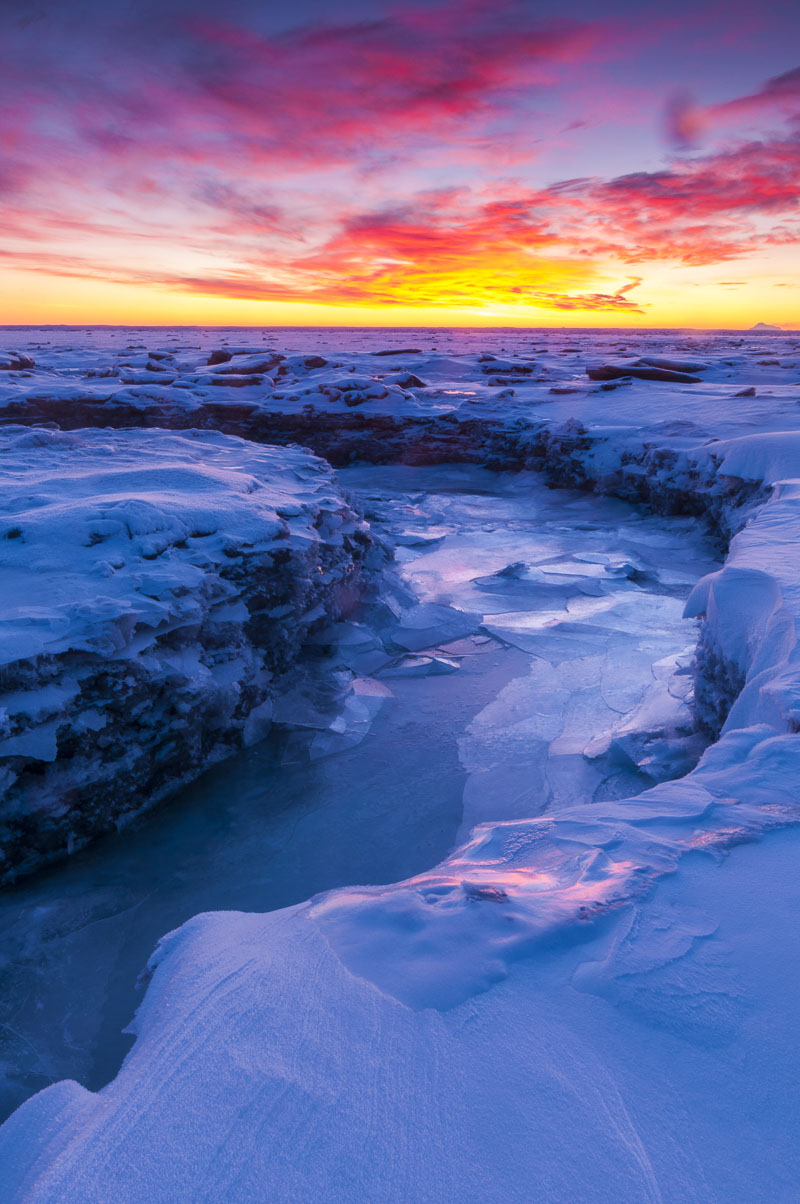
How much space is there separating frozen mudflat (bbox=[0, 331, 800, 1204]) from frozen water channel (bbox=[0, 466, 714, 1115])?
17mm

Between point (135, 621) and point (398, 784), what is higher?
point (135, 621)

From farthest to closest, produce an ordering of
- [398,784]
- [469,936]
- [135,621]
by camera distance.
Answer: [398,784] → [135,621] → [469,936]

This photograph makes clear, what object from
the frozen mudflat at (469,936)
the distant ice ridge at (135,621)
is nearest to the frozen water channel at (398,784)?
the frozen mudflat at (469,936)

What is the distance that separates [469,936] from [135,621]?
2.36 metres

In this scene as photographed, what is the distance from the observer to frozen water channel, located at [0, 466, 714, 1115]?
241 centimetres

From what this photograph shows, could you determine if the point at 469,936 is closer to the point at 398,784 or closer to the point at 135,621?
the point at 398,784

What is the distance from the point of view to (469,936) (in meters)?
1.39

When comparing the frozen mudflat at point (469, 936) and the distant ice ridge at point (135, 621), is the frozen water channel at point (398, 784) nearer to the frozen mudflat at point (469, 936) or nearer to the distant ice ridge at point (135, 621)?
the frozen mudflat at point (469, 936)

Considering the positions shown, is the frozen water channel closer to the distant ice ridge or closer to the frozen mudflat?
the frozen mudflat

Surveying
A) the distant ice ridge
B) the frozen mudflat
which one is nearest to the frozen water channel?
the frozen mudflat

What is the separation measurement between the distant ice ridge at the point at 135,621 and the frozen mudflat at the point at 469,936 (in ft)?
0.78

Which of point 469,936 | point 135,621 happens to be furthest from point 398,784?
point 469,936

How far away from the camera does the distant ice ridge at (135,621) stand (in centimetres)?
281

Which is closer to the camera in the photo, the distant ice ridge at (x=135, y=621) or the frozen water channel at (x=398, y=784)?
the frozen water channel at (x=398, y=784)
